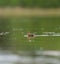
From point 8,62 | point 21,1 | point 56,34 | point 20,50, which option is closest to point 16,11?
point 21,1

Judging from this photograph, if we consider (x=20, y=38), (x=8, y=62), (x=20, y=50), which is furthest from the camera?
(x=20, y=38)

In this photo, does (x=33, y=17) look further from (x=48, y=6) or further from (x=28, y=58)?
(x=28, y=58)

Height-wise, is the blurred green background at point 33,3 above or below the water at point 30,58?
above

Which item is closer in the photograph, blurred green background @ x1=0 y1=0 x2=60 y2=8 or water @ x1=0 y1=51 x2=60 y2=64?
water @ x1=0 y1=51 x2=60 y2=64

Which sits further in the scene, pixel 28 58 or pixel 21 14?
pixel 21 14

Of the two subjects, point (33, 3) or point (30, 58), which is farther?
point (33, 3)

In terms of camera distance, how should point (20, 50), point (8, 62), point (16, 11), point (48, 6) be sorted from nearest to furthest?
point (8, 62)
point (20, 50)
point (16, 11)
point (48, 6)

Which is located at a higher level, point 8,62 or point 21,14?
point 21,14

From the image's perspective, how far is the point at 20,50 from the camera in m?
1.64

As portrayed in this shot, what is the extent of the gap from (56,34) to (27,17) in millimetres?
1620

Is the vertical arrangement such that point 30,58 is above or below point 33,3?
below

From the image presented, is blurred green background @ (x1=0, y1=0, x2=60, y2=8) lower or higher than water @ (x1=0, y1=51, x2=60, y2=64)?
higher

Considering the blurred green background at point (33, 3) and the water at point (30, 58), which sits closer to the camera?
the water at point (30, 58)

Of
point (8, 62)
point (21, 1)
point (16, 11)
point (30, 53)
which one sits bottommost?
point (8, 62)
